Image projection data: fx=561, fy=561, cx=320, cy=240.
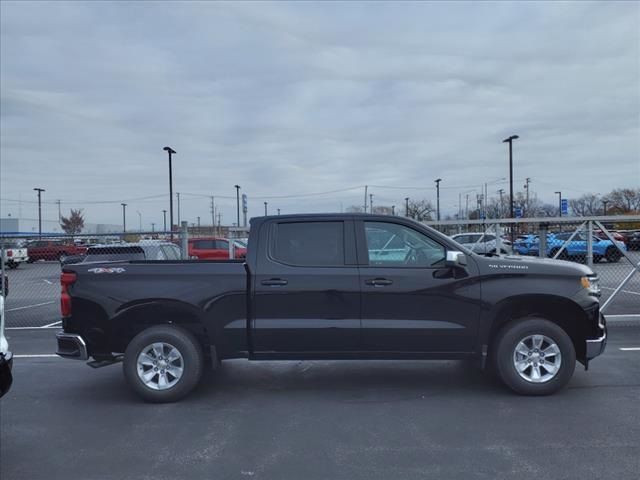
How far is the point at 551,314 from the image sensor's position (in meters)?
6.07

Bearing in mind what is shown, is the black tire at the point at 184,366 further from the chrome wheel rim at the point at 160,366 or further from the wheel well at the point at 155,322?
the wheel well at the point at 155,322

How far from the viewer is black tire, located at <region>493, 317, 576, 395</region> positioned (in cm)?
577

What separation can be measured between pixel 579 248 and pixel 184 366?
9.41 m

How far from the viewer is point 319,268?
594cm

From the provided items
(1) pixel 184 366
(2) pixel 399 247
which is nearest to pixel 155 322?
(1) pixel 184 366

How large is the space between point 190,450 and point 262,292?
71.8 inches

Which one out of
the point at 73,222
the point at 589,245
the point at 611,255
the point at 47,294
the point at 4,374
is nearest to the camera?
the point at 4,374

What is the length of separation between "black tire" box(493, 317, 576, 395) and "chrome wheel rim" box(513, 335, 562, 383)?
27mm

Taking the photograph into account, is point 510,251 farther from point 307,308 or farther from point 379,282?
point 307,308

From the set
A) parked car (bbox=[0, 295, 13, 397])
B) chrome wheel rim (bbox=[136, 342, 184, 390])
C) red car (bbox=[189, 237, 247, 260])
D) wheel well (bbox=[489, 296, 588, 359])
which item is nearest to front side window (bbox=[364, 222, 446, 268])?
wheel well (bbox=[489, 296, 588, 359])

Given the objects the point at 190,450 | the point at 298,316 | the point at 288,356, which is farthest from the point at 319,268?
the point at 190,450

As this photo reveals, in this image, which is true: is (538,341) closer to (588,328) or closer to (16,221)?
(588,328)

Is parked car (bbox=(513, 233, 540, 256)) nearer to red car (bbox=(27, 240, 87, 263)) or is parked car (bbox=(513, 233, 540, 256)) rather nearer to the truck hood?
the truck hood

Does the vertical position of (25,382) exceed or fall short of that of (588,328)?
it falls short
